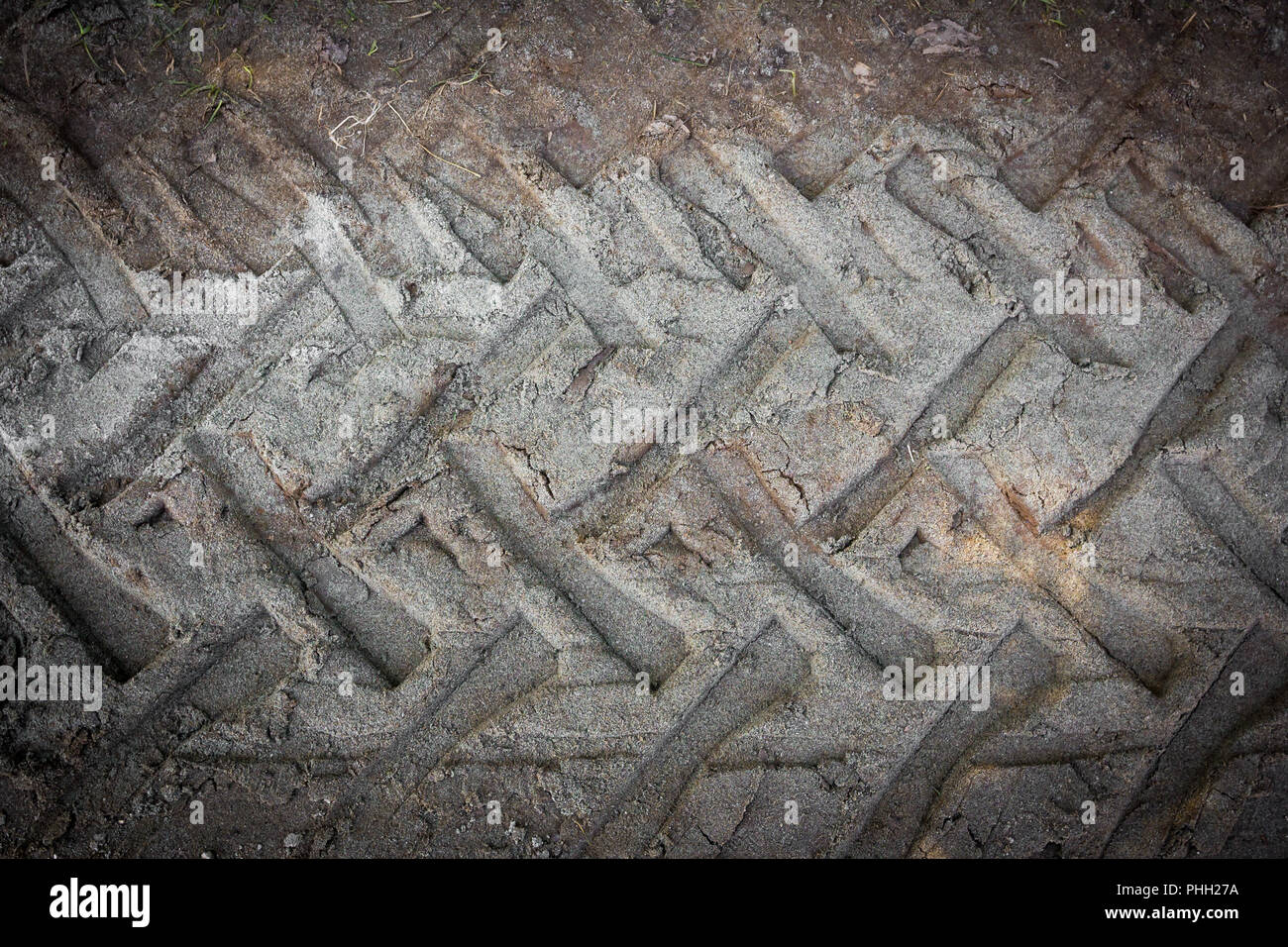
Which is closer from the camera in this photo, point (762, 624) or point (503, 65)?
point (762, 624)

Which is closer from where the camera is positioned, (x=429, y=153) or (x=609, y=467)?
(x=609, y=467)

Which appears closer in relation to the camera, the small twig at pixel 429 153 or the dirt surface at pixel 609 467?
the dirt surface at pixel 609 467

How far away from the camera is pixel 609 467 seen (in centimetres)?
310

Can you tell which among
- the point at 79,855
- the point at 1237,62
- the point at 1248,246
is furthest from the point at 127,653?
the point at 1237,62

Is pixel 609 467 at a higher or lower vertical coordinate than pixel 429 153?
lower

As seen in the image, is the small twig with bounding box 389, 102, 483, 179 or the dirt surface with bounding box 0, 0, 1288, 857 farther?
the small twig with bounding box 389, 102, 483, 179

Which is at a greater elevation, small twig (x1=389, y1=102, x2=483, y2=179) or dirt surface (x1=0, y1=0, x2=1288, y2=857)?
small twig (x1=389, y1=102, x2=483, y2=179)

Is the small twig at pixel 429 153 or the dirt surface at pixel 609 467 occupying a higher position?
the small twig at pixel 429 153

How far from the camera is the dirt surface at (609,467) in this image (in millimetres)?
Result: 3010

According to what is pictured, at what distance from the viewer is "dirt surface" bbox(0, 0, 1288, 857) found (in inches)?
118

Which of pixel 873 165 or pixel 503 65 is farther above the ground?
pixel 503 65

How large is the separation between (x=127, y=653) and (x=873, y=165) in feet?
9.69

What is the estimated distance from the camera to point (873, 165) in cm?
334
